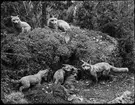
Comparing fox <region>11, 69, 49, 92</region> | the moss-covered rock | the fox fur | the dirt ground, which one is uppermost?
the fox fur

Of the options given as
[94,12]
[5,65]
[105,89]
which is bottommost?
[105,89]

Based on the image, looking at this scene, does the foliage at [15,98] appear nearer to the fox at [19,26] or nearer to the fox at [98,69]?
the fox at [98,69]

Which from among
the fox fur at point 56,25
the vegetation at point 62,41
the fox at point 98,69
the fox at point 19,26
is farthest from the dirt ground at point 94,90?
the fox at point 19,26

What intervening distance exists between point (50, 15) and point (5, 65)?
3.71 meters

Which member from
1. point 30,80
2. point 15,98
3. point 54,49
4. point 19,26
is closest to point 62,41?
point 54,49

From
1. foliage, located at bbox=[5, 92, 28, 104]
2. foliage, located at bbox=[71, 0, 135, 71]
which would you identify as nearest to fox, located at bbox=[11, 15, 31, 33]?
foliage, located at bbox=[71, 0, 135, 71]

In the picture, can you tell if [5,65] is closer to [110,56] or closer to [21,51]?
[21,51]

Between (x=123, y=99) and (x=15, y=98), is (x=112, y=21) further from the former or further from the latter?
(x=15, y=98)

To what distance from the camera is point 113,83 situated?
654 centimetres

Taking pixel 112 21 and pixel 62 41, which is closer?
pixel 62 41

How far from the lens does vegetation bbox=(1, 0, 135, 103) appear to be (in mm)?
6328

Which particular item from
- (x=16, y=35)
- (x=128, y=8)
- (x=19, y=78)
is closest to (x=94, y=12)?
(x=128, y=8)

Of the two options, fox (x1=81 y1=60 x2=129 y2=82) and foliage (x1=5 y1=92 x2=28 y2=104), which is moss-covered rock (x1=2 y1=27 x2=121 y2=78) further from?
foliage (x1=5 y1=92 x2=28 y2=104)

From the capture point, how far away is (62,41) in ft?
23.8
